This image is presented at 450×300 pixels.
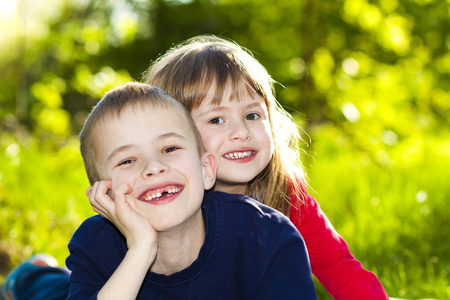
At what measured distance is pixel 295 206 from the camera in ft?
7.81

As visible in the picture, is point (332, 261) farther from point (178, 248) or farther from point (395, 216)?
point (395, 216)

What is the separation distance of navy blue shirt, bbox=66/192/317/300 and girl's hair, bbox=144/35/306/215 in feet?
1.86

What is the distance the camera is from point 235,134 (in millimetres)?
2166

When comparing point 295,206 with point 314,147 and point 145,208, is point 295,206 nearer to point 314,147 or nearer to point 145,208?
point 145,208

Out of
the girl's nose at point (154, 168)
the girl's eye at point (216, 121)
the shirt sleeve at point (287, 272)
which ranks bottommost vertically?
the shirt sleeve at point (287, 272)

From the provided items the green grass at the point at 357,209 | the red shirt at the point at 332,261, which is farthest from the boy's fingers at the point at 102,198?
the green grass at the point at 357,209

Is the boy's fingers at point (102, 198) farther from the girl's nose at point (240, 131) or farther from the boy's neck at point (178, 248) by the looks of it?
the girl's nose at point (240, 131)

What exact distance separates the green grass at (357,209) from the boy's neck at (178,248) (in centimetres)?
113

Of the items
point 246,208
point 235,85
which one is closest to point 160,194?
point 246,208

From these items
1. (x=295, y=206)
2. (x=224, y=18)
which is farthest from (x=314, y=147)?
(x=224, y=18)

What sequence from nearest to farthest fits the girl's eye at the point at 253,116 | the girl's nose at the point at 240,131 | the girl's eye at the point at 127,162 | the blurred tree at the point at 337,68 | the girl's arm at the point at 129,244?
the girl's arm at the point at 129,244, the girl's eye at the point at 127,162, the girl's nose at the point at 240,131, the girl's eye at the point at 253,116, the blurred tree at the point at 337,68

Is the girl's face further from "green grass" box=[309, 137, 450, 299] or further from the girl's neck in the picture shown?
"green grass" box=[309, 137, 450, 299]

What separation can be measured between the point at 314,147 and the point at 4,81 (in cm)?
849

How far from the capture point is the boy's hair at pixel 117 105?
70.2 inches
